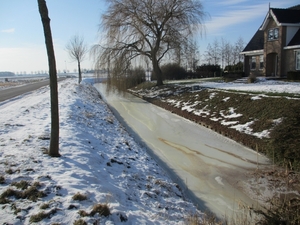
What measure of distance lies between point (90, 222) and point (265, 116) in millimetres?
8417

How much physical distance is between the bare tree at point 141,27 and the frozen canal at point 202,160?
1177cm

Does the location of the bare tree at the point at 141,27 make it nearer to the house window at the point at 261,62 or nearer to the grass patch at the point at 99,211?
the house window at the point at 261,62

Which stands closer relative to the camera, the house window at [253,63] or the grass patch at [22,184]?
the grass patch at [22,184]

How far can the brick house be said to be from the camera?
20.2 metres

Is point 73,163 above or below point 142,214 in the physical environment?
above

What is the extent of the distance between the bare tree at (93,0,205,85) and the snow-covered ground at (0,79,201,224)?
16.0 meters

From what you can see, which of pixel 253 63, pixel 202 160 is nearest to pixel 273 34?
pixel 253 63

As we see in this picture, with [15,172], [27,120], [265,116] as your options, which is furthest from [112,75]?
[15,172]

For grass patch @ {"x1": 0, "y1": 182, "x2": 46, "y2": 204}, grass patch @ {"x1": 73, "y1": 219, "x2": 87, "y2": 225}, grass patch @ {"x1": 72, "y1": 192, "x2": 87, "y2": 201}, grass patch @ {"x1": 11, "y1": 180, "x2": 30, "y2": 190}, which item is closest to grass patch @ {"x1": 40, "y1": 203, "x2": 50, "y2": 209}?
grass patch @ {"x1": 0, "y1": 182, "x2": 46, "y2": 204}

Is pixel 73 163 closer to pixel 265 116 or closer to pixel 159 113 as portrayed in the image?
pixel 265 116

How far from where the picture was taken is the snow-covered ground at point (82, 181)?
3.51m

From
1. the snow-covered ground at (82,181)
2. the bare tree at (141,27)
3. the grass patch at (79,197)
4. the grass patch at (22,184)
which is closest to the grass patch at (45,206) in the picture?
the snow-covered ground at (82,181)

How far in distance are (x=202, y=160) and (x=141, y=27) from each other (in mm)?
18153

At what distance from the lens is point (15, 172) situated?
453 cm
